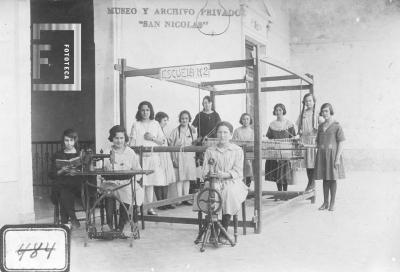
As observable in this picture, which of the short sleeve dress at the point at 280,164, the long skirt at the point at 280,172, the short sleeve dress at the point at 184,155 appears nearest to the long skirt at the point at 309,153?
the short sleeve dress at the point at 280,164

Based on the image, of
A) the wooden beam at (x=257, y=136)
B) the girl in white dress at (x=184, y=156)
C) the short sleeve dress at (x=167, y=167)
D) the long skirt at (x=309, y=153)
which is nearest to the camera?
the wooden beam at (x=257, y=136)

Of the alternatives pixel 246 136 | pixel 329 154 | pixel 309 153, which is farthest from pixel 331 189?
pixel 246 136

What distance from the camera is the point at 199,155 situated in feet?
20.6

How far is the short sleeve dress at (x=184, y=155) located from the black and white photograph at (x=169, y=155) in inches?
0.8

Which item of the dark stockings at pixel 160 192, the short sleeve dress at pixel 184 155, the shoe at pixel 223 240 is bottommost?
the shoe at pixel 223 240

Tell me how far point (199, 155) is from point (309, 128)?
1.70m

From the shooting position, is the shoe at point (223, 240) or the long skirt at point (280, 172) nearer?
the shoe at point (223, 240)

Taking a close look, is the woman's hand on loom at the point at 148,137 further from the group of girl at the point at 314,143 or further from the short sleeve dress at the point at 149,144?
the group of girl at the point at 314,143

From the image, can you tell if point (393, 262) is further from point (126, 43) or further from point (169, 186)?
point (126, 43)

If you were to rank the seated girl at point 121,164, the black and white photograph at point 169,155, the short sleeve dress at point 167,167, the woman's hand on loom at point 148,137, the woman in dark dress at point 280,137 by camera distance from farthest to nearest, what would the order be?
the woman in dark dress at point 280,137 < the short sleeve dress at point 167,167 < the woman's hand on loom at point 148,137 < the seated girl at point 121,164 < the black and white photograph at point 169,155

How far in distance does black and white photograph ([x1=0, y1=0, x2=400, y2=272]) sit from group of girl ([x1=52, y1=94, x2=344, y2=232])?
2 cm

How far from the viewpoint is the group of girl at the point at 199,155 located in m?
4.31

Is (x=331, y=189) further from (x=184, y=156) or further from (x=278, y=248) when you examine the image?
(x=278, y=248)

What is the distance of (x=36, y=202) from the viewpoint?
6918mm
